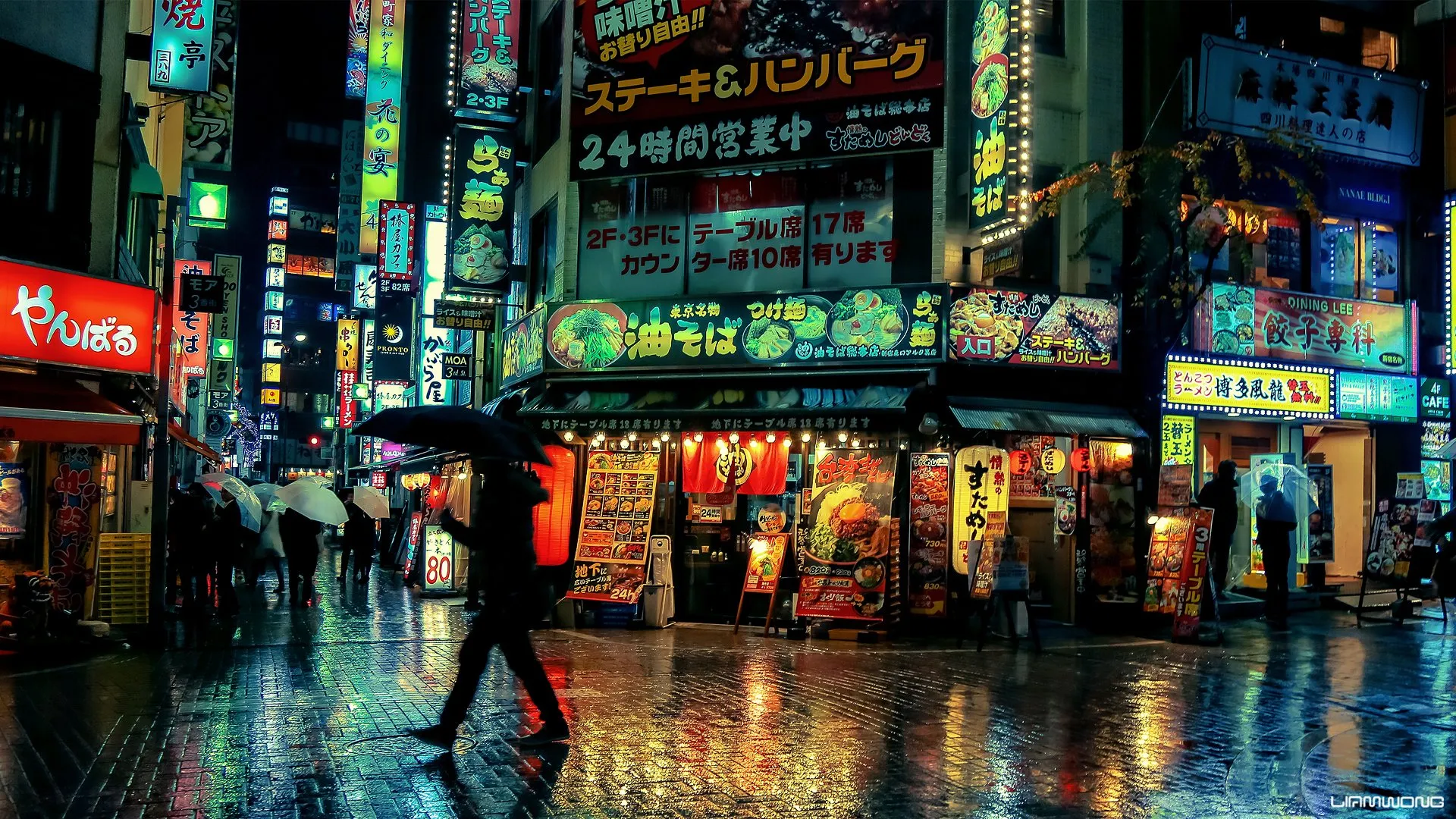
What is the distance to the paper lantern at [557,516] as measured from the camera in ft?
60.8

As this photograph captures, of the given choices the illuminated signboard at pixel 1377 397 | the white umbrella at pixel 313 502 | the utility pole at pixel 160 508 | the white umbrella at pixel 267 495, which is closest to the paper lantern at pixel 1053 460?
the illuminated signboard at pixel 1377 397

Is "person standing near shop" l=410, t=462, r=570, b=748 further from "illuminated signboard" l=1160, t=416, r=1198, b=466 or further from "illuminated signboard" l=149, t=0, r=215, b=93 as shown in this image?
"illuminated signboard" l=1160, t=416, r=1198, b=466

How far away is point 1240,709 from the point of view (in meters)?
10.3

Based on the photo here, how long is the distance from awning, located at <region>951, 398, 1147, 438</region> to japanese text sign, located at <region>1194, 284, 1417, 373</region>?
7.51 ft

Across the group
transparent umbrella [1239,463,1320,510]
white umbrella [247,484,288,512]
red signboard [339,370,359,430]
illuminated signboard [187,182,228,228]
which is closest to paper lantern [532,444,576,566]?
white umbrella [247,484,288,512]

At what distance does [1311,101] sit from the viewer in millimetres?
19406

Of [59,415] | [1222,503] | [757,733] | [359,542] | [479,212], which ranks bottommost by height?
[757,733]

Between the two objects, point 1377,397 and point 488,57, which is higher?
point 488,57

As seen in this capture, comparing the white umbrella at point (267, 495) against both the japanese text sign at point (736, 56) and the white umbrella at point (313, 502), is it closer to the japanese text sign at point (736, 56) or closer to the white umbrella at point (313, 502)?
the white umbrella at point (313, 502)

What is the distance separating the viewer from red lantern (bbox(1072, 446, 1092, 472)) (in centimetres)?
1780

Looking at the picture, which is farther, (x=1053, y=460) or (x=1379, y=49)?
(x=1379, y=49)

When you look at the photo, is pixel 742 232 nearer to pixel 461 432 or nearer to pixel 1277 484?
pixel 1277 484

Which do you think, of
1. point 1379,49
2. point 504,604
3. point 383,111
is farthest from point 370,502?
point 1379,49

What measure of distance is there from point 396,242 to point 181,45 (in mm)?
13475
